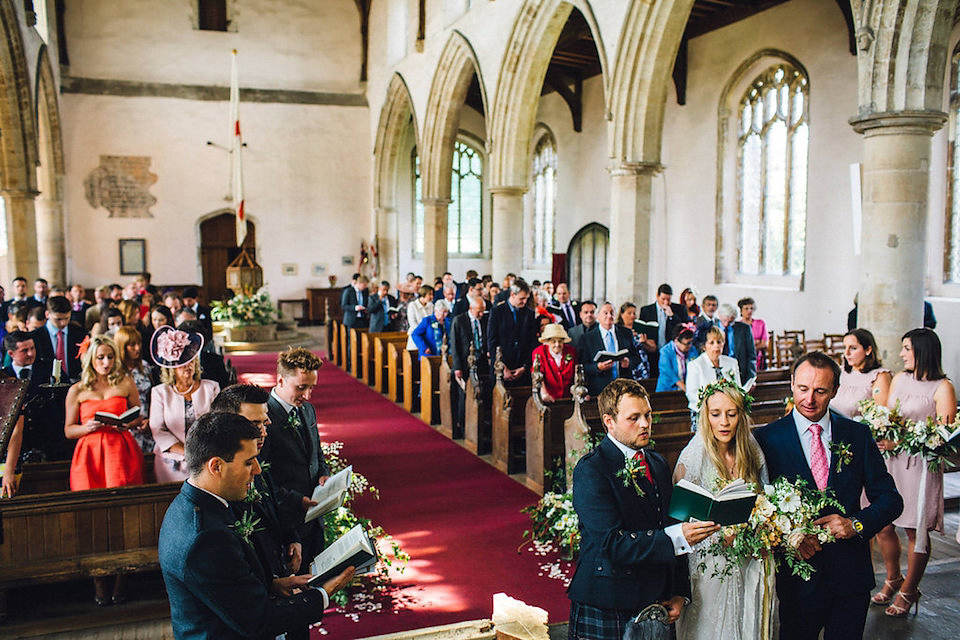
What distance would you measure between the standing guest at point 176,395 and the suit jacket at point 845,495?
2.79 meters

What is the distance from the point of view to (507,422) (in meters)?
6.40

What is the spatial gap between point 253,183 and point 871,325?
51.4 ft

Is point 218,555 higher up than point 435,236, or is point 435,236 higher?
point 435,236

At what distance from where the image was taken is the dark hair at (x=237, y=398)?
2627 millimetres

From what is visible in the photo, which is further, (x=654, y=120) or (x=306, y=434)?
(x=654, y=120)

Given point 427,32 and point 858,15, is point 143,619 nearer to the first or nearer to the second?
point 858,15

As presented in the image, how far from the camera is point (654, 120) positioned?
9695mm

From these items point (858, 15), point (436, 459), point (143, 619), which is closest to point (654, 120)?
point (858, 15)

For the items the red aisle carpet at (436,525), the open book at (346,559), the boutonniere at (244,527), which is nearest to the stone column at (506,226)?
the red aisle carpet at (436,525)

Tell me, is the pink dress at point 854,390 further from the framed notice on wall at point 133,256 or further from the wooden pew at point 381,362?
the framed notice on wall at point 133,256

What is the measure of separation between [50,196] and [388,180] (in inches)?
303

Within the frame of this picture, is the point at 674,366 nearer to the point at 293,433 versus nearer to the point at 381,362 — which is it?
the point at 293,433

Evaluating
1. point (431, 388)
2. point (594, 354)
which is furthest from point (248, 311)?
point (594, 354)

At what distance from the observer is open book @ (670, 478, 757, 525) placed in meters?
2.21
